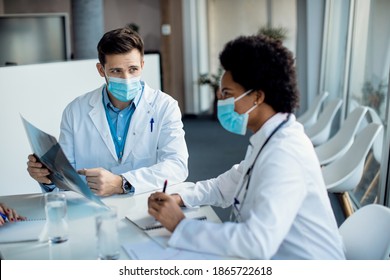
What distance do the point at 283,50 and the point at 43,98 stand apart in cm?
247

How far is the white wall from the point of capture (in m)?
3.28

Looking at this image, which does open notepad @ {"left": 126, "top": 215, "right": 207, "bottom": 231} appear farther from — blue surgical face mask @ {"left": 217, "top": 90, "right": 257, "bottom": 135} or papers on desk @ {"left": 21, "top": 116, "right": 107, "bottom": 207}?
blue surgical face mask @ {"left": 217, "top": 90, "right": 257, "bottom": 135}

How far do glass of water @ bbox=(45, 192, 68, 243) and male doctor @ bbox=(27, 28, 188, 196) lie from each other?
20.3 inches

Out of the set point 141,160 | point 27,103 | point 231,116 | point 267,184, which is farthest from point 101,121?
point 27,103

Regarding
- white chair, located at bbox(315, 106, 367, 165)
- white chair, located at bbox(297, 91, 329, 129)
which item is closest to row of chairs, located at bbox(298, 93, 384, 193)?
white chair, located at bbox(315, 106, 367, 165)

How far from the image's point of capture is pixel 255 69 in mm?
1426

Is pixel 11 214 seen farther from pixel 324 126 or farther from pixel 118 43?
pixel 324 126

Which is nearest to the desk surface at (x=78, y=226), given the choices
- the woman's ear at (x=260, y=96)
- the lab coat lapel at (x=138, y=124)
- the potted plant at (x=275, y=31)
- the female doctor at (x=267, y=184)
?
the female doctor at (x=267, y=184)

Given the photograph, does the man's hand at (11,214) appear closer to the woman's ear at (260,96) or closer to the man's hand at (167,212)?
the man's hand at (167,212)

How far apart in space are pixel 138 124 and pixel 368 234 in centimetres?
107

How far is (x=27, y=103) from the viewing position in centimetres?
341
